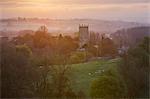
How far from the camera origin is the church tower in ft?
7.48

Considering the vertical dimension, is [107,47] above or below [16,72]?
above

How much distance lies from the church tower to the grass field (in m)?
0.14

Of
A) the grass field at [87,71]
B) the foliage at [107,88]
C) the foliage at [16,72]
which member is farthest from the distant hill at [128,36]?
the foliage at [16,72]

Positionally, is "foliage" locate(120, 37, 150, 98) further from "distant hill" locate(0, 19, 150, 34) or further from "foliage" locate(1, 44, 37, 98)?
"foliage" locate(1, 44, 37, 98)

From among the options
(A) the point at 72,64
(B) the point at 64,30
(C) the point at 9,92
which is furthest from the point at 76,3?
(C) the point at 9,92

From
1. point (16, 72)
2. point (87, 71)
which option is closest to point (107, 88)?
point (87, 71)

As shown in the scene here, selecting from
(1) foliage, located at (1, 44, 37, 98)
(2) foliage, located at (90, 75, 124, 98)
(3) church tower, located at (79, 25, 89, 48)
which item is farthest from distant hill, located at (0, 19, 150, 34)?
(2) foliage, located at (90, 75, 124, 98)

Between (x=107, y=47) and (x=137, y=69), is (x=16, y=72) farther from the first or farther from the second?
(x=137, y=69)

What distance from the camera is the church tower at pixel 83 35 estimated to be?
2281mm

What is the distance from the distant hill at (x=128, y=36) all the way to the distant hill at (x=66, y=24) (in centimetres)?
3

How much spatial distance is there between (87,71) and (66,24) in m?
0.35

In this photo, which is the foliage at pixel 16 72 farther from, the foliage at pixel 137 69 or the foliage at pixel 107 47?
the foliage at pixel 137 69

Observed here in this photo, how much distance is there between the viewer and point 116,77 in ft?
7.53

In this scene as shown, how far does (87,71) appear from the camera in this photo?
2.27 meters
